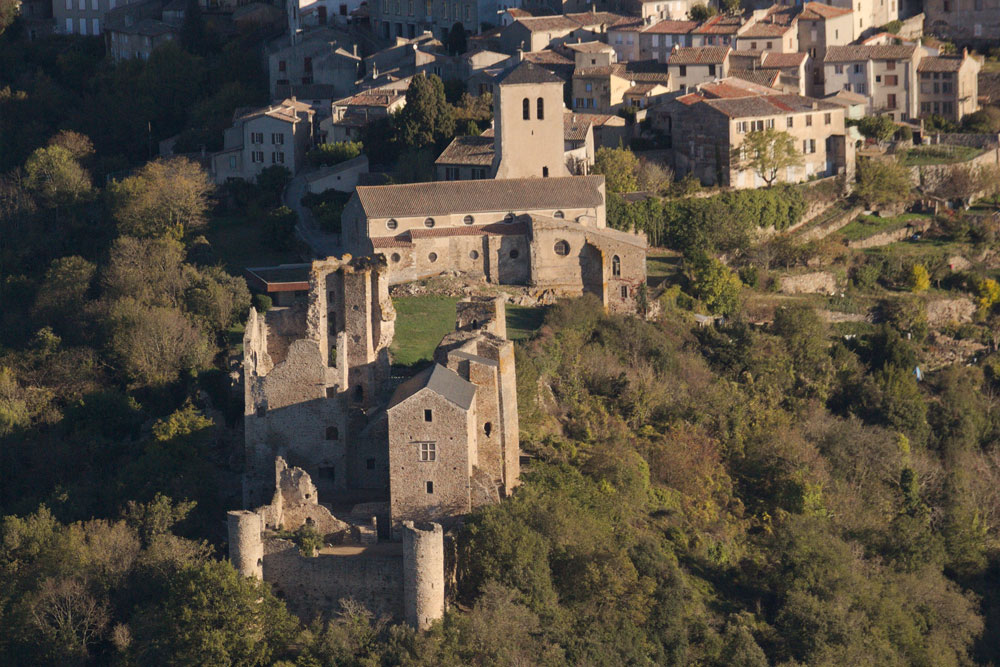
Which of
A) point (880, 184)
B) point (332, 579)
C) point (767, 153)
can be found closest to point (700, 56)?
point (767, 153)

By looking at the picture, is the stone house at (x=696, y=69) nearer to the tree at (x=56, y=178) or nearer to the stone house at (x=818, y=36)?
the stone house at (x=818, y=36)

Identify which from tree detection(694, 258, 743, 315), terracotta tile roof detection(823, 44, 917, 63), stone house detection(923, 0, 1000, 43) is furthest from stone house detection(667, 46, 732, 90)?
stone house detection(923, 0, 1000, 43)

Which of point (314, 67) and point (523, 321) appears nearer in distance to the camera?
point (523, 321)

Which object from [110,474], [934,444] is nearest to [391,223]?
[110,474]

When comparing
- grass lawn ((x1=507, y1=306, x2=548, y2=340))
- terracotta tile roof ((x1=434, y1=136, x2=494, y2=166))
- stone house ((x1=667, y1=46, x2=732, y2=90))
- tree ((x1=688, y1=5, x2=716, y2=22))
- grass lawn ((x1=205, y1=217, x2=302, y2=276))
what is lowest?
grass lawn ((x1=507, y1=306, x2=548, y2=340))

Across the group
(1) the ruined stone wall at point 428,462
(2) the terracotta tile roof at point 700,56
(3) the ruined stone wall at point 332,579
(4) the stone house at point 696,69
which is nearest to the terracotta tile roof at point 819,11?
(2) the terracotta tile roof at point 700,56

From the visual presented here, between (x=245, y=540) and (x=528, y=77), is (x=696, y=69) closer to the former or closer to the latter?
(x=528, y=77)

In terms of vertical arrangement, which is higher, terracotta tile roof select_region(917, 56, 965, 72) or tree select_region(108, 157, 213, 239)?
terracotta tile roof select_region(917, 56, 965, 72)

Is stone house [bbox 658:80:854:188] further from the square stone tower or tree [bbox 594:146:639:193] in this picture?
the square stone tower
